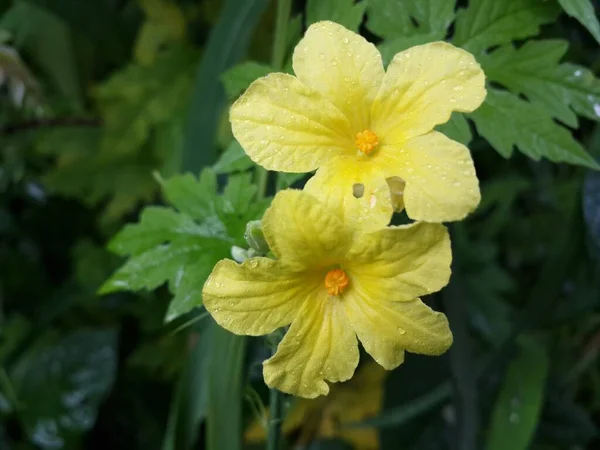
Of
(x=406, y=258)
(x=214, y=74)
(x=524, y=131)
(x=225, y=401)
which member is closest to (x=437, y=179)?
(x=406, y=258)

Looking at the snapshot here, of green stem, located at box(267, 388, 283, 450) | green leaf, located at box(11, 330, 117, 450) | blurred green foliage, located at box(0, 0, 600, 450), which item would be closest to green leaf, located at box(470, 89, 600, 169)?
blurred green foliage, located at box(0, 0, 600, 450)

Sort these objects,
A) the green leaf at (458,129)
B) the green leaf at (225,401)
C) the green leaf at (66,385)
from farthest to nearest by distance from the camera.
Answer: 1. the green leaf at (66,385)
2. the green leaf at (225,401)
3. the green leaf at (458,129)

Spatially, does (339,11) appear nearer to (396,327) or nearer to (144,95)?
(396,327)

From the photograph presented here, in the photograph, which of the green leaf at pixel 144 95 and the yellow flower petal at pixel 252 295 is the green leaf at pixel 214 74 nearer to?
the green leaf at pixel 144 95

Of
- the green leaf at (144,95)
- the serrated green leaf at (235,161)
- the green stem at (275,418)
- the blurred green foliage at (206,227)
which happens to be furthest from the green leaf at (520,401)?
the green leaf at (144,95)

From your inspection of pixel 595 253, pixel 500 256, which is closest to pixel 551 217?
pixel 500 256

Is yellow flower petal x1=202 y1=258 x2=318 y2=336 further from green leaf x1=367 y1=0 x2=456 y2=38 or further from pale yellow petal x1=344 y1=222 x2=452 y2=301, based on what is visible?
green leaf x1=367 y1=0 x2=456 y2=38

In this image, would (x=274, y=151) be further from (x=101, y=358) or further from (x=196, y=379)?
(x=101, y=358)
